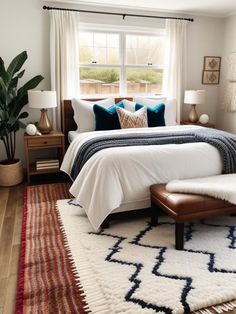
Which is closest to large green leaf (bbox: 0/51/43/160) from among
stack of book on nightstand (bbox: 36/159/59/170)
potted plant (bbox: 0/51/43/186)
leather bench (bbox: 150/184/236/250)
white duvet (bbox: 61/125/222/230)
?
potted plant (bbox: 0/51/43/186)

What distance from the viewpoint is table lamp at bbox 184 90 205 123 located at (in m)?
4.50

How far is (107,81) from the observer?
4.50 m

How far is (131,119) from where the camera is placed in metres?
3.71

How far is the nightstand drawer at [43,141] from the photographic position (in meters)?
3.61

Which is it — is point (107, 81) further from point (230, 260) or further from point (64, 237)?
point (230, 260)

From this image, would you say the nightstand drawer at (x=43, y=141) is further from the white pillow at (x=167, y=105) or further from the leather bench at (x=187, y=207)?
the leather bench at (x=187, y=207)

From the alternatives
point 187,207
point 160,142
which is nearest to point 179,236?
point 187,207

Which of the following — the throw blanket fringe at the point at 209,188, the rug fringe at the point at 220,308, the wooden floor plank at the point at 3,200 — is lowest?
the rug fringe at the point at 220,308

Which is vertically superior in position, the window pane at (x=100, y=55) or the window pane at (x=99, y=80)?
the window pane at (x=100, y=55)

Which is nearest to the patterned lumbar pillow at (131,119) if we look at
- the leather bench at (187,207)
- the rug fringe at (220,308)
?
the leather bench at (187,207)

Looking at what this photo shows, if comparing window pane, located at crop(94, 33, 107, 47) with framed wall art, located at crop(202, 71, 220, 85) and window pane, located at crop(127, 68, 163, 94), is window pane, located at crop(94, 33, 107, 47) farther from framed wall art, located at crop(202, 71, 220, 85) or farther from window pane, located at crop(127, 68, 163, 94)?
framed wall art, located at crop(202, 71, 220, 85)

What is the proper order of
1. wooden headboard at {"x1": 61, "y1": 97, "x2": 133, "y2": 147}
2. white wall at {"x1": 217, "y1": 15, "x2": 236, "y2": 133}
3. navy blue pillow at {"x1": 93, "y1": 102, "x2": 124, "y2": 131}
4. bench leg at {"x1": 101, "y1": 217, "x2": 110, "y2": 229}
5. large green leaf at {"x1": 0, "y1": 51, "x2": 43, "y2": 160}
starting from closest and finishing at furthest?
bench leg at {"x1": 101, "y1": 217, "x2": 110, "y2": 229}
large green leaf at {"x1": 0, "y1": 51, "x2": 43, "y2": 160}
navy blue pillow at {"x1": 93, "y1": 102, "x2": 124, "y2": 131}
wooden headboard at {"x1": 61, "y1": 97, "x2": 133, "y2": 147}
white wall at {"x1": 217, "y1": 15, "x2": 236, "y2": 133}

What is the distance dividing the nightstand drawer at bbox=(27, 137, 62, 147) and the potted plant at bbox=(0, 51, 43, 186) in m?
0.25

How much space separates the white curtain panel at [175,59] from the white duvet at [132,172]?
225 centimetres
